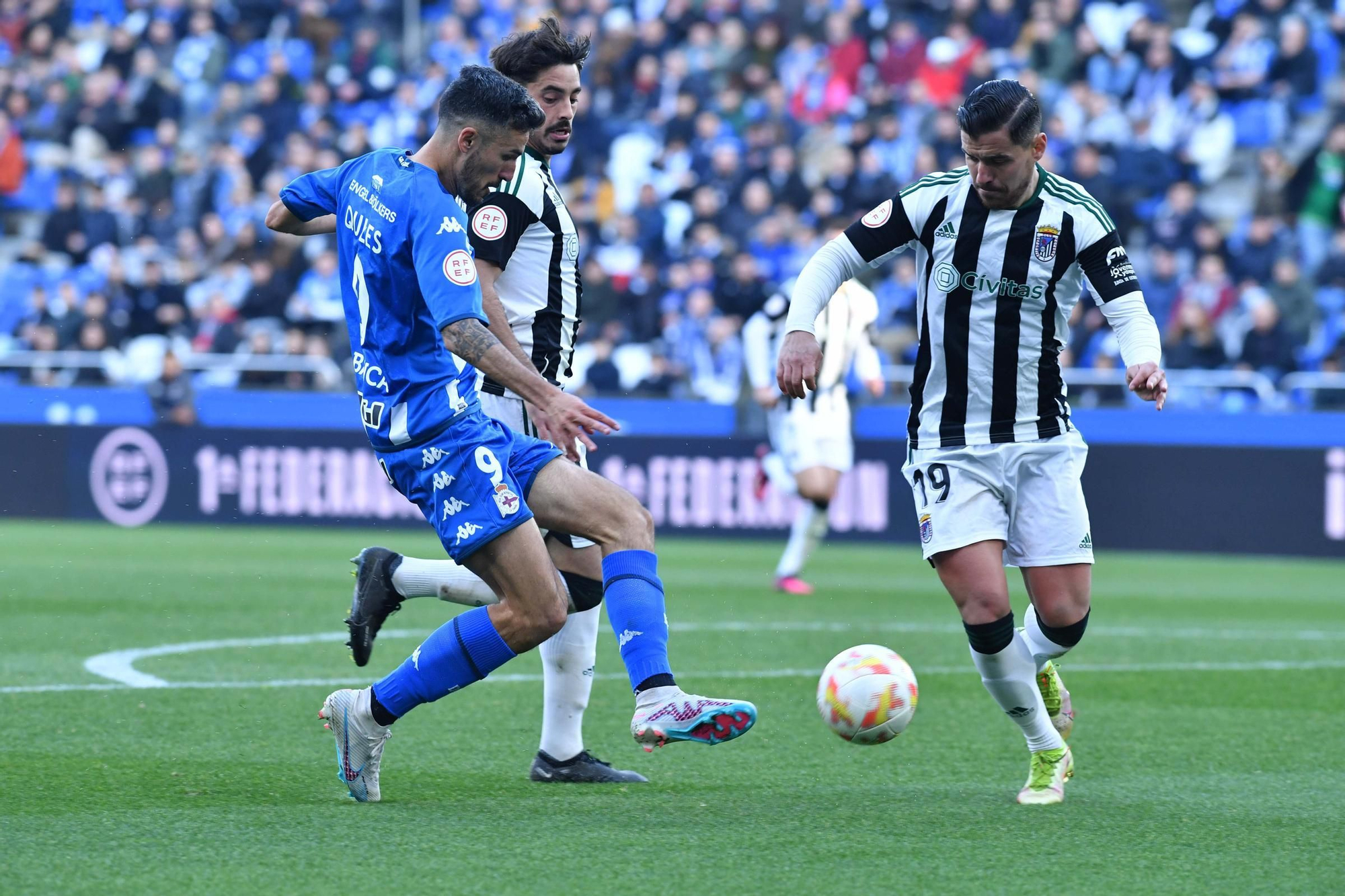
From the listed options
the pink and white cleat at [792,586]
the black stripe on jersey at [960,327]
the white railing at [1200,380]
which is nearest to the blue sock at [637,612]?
the black stripe on jersey at [960,327]

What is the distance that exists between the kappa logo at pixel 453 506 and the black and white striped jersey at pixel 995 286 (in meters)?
1.42

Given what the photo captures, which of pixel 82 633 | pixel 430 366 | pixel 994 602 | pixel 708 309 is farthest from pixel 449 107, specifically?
pixel 708 309

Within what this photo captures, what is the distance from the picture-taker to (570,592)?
18.7 ft

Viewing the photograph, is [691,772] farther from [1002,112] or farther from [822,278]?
[1002,112]

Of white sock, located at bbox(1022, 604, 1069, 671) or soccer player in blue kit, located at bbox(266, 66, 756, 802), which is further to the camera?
white sock, located at bbox(1022, 604, 1069, 671)

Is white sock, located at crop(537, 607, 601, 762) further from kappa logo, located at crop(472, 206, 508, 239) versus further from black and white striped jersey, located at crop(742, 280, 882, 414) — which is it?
black and white striped jersey, located at crop(742, 280, 882, 414)

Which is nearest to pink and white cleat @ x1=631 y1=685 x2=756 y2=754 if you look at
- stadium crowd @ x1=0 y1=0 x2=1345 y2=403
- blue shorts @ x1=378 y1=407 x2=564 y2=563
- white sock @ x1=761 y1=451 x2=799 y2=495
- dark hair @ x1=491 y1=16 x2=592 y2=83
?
blue shorts @ x1=378 y1=407 x2=564 y2=563

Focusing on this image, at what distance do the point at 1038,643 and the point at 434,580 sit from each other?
6.03ft

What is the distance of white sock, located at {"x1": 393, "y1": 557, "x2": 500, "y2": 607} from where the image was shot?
576 cm

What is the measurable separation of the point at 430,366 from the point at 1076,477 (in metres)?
1.95

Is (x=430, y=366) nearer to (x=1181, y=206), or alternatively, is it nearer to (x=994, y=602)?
(x=994, y=602)

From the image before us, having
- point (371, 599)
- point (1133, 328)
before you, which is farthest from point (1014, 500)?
point (371, 599)

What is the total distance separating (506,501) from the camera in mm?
4992

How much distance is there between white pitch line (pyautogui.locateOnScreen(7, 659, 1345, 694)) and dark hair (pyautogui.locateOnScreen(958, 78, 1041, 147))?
11.6 feet
